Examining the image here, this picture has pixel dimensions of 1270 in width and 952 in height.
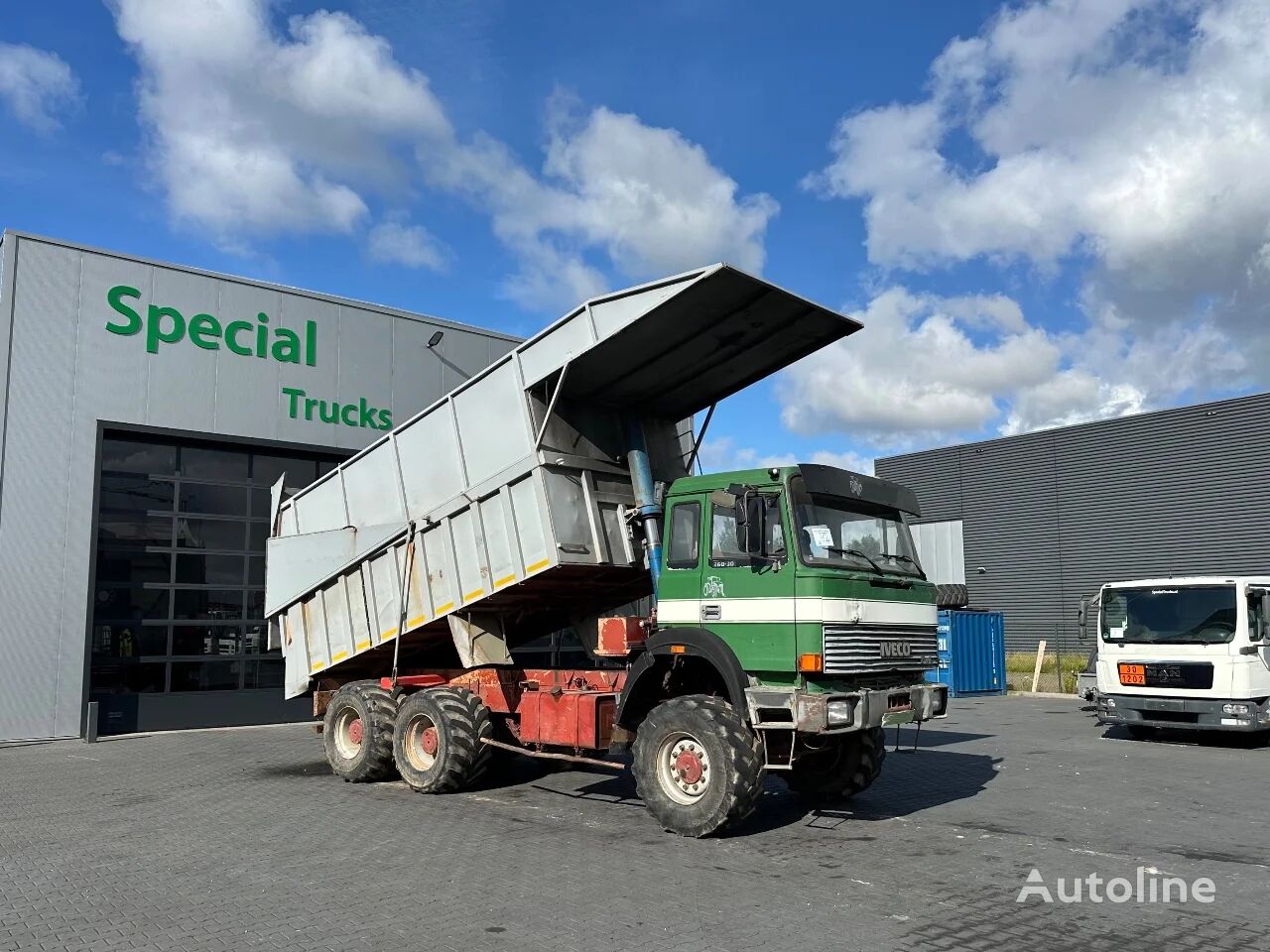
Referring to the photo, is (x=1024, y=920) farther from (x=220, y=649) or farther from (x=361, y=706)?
(x=220, y=649)

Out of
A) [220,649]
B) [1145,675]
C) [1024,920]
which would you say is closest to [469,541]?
[1024,920]

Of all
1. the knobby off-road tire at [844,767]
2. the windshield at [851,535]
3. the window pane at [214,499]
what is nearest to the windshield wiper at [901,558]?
the windshield at [851,535]

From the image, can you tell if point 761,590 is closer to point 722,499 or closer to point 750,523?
point 750,523

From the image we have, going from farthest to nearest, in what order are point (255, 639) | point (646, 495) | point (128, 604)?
point (255, 639) < point (128, 604) < point (646, 495)

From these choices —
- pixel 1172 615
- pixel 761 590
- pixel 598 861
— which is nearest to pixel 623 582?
pixel 761 590

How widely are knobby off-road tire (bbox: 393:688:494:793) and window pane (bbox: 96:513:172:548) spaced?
325 inches

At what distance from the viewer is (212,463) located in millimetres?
17844

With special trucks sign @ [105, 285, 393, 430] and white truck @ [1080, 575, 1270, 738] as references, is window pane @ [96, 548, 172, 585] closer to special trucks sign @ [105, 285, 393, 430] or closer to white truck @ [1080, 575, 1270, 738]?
special trucks sign @ [105, 285, 393, 430]

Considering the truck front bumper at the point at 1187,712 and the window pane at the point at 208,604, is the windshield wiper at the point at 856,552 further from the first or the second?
the window pane at the point at 208,604

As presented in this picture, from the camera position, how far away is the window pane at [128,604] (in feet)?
53.4

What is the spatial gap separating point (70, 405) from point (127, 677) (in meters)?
4.51

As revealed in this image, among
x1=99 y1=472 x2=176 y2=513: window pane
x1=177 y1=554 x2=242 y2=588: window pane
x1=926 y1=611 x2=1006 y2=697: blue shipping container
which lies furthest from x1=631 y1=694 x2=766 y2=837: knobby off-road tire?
x1=926 y1=611 x2=1006 y2=697: blue shipping container

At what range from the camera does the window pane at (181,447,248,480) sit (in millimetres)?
17531

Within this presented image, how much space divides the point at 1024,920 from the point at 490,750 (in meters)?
6.09
